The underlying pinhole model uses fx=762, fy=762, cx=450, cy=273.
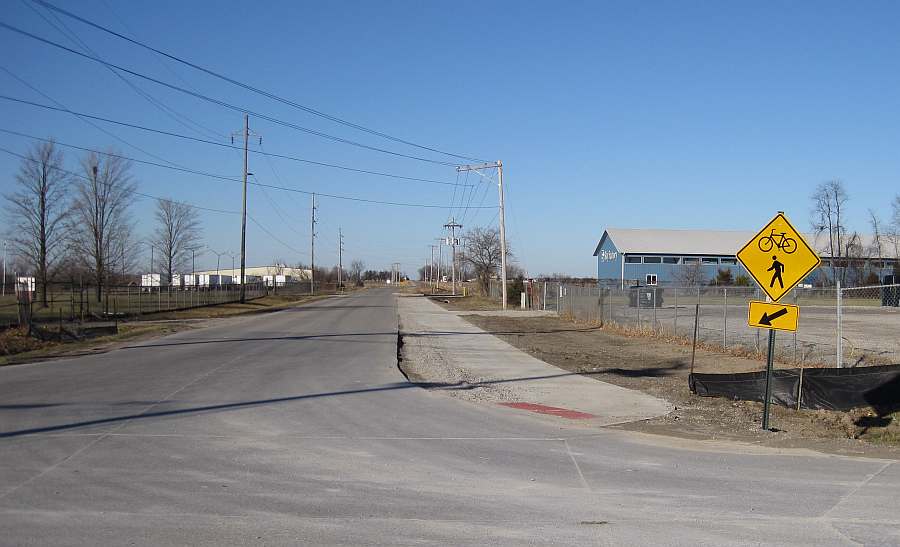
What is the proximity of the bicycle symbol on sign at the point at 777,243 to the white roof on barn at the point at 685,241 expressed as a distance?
276 ft

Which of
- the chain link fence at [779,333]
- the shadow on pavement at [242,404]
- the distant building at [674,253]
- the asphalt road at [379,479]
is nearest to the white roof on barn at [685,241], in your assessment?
the distant building at [674,253]

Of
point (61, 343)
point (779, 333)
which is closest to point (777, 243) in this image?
point (779, 333)

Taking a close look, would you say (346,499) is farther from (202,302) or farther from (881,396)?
(202,302)

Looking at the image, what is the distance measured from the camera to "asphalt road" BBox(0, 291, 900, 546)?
6113 mm

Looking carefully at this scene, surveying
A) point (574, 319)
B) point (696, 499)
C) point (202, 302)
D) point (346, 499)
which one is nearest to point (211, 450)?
point (346, 499)

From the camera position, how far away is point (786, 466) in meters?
8.79

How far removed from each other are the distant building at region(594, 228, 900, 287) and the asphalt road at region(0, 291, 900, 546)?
75214 mm

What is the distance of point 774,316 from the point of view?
10703 millimetres

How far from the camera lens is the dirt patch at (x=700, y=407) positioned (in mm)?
10455

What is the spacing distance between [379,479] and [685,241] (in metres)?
95.0

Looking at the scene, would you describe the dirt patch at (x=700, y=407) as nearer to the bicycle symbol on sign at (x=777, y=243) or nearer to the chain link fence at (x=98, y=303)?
the bicycle symbol on sign at (x=777, y=243)

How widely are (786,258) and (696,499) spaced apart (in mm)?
4878

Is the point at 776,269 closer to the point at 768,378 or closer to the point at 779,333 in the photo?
the point at 768,378

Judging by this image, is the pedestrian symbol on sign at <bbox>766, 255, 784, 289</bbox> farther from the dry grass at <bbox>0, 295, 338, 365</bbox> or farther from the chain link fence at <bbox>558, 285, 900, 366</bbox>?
the dry grass at <bbox>0, 295, 338, 365</bbox>
